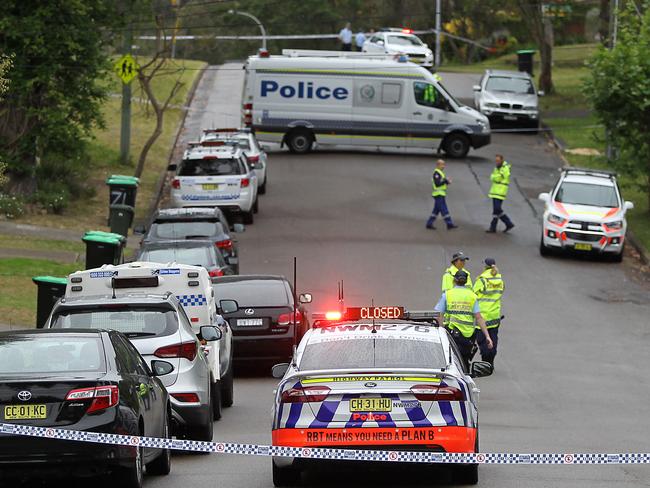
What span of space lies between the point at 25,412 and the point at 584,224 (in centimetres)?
2377

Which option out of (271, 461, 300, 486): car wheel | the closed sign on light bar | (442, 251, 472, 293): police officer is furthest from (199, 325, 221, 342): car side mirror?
(442, 251, 472, 293): police officer

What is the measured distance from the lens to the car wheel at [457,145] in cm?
4462

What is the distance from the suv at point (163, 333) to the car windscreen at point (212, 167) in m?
19.8

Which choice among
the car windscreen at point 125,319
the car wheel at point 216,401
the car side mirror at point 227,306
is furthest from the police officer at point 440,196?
the car windscreen at point 125,319

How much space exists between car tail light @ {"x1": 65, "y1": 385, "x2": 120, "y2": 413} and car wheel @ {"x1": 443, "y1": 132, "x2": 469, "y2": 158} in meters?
34.6

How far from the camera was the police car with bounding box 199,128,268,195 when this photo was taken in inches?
1462

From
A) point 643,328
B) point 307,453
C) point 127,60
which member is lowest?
point 643,328

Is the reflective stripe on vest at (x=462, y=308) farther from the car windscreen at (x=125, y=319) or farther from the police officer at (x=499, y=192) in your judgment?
the police officer at (x=499, y=192)

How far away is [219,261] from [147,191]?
16.2m

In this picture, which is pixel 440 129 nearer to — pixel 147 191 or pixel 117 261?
pixel 147 191

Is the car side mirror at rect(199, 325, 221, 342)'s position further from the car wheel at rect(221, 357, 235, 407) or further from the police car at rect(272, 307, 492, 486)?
the police car at rect(272, 307, 492, 486)

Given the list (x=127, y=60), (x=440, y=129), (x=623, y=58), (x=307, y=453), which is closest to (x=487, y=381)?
(x=307, y=453)

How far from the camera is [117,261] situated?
2689 cm

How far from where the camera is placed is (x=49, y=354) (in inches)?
431
